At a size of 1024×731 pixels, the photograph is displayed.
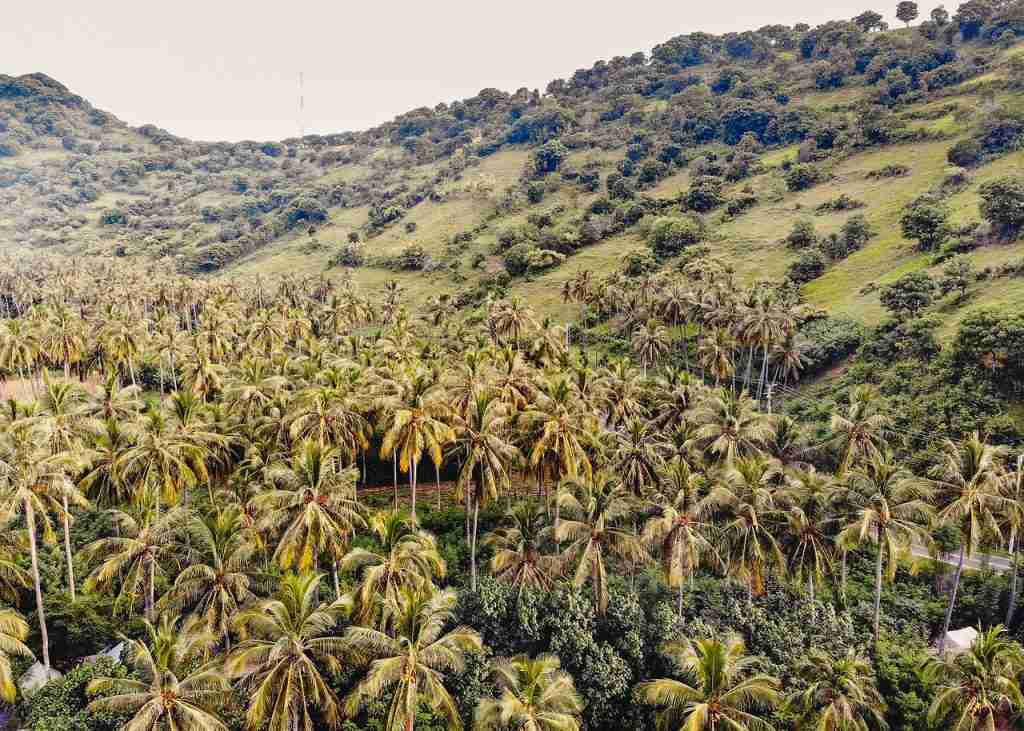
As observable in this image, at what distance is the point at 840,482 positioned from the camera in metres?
39.2

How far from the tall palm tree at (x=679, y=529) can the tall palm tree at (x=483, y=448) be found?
10437 mm

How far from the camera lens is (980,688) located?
29.2m

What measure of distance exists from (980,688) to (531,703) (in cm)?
2247

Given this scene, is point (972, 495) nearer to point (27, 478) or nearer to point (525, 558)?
point (525, 558)

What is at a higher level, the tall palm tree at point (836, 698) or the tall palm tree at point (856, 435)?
the tall palm tree at point (856, 435)

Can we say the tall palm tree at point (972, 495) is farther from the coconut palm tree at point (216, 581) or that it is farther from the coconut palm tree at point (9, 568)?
the coconut palm tree at point (9, 568)

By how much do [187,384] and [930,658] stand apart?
67.1m

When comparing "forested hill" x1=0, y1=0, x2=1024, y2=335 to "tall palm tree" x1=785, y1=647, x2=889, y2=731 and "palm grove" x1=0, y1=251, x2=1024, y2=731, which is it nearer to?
"palm grove" x1=0, y1=251, x2=1024, y2=731

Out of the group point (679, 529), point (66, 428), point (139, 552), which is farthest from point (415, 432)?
point (66, 428)

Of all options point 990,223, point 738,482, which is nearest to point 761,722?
point 738,482

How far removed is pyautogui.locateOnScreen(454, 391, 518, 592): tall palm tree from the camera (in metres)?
40.1

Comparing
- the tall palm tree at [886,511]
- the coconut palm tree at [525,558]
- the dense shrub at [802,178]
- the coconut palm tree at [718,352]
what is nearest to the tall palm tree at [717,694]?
the coconut palm tree at [525,558]

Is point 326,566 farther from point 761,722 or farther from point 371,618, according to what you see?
point 761,722

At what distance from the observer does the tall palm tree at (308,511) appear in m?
32.5
